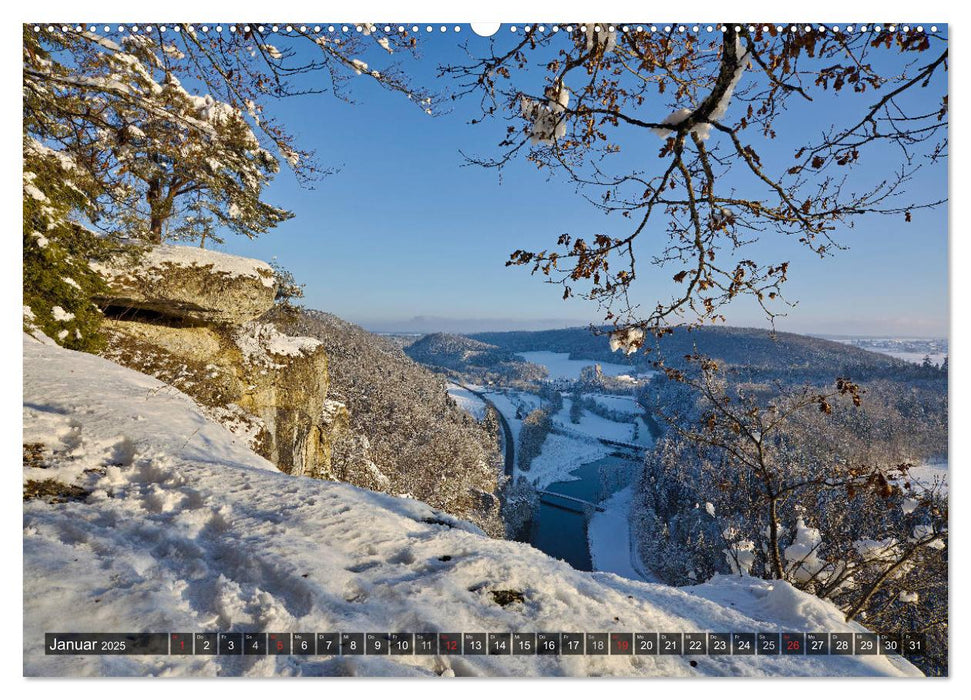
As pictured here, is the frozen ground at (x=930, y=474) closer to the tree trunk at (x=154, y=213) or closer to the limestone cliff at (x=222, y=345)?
the tree trunk at (x=154, y=213)

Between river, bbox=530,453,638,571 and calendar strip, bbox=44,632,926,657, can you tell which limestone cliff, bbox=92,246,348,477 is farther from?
river, bbox=530,453,638,571

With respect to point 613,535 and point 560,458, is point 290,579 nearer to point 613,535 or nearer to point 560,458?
point 560,458

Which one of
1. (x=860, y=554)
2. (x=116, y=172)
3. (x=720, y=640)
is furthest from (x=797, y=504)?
(x=116, y=172)

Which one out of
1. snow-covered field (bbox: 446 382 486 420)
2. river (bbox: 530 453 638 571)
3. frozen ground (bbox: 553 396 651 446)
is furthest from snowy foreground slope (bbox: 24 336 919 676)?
snow-covered field (bbox: 446 382 486 420)

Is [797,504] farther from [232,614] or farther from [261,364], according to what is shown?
[261,364]

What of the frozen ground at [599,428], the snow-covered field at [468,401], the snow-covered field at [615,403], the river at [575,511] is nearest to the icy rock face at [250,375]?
the snow-covered field at [615,403]
